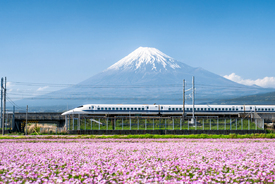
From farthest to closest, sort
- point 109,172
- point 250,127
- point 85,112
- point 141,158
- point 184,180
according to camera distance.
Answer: point 85,112 < point 250,127 < point 141,158 < point 109,172 < point 184,180

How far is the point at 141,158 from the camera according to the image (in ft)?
51.4

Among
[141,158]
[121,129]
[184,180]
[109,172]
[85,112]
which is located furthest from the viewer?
[85,112]

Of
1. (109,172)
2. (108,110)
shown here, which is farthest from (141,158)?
(108,110)

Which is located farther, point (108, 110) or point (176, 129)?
point (108, 110)

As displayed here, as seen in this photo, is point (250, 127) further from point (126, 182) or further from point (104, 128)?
point (126, 182)

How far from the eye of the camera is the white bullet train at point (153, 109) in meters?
68.9

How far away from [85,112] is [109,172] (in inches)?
2273

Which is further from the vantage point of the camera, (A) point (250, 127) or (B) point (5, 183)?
(A) point (250, 127)

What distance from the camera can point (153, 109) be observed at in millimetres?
72250

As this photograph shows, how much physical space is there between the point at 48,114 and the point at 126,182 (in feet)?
204

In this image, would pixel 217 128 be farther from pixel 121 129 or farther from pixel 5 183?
pixel 5 183

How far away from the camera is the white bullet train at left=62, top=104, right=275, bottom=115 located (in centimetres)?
6894

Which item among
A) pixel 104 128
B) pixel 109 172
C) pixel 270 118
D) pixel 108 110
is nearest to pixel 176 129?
pixel 104 128

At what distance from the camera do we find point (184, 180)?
10164 mm
